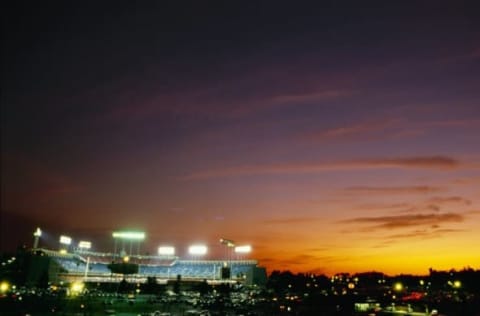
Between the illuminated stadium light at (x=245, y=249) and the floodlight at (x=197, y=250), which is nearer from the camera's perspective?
the illuminated stadium light at (x=245, y=249)

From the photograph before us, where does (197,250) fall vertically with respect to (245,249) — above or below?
below

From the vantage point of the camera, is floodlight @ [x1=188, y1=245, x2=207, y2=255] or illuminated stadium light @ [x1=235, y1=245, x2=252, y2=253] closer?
illuminated stadium light @ [x1=235, y1=245, x2=252, y2=253]

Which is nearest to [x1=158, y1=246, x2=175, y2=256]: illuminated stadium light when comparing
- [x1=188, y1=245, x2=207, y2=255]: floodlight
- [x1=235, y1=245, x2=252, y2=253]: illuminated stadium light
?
[x1=188, y1=245, x2=207, y2=255]: floodlight

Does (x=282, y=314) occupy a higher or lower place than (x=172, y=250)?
lower

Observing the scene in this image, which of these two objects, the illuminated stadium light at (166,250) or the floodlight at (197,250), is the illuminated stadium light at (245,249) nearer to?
the floodlight at (197,250)

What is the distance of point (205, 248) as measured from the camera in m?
192

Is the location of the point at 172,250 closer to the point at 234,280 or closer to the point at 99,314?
the point at 234,280

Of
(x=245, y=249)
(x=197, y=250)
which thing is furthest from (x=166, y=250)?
(x=245, y=249)

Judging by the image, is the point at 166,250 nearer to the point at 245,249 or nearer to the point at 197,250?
the point at 197,250

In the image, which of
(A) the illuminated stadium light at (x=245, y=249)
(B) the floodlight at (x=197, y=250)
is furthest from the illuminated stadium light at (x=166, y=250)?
(A) the illuminated stadium light at (x=245, y=249)

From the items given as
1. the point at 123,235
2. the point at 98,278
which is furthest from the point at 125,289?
the point at 98,278

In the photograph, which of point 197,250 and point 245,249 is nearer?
point 245,249

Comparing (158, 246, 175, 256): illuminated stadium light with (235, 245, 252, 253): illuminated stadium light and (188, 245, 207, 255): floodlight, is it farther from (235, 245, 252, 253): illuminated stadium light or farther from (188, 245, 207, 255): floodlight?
(235, 245, 252, 253): illuminated stadium light

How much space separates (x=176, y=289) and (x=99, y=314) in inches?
3906
